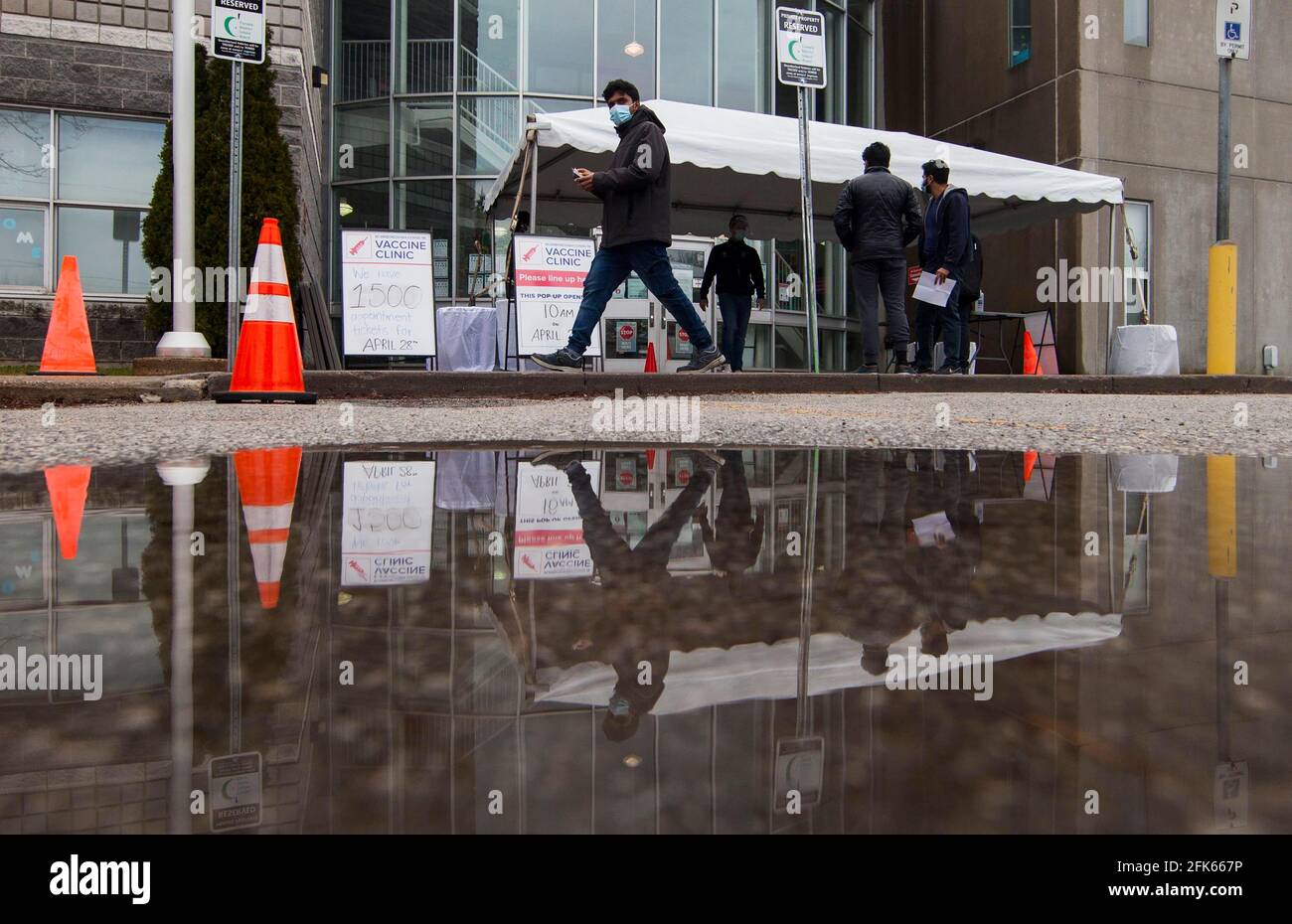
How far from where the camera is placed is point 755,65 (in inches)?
613

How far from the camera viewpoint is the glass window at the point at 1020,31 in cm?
1559

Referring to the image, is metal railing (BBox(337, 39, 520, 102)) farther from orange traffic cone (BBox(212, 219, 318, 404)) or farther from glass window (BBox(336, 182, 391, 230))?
orange traffic cone (BBox(212, 219, 318, 404))

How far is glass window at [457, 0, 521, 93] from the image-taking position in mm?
14773

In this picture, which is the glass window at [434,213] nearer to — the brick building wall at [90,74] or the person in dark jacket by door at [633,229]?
the brick building wall at [90,74]

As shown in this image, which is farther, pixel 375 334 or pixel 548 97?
pixel 548 97

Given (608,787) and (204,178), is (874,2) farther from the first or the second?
(608,787)

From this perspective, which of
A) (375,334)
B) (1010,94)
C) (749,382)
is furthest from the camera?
(1010,94)

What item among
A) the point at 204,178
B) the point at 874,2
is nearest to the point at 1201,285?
the point at 874,2

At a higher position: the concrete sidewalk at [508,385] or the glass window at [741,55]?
the glass window at [741,55]

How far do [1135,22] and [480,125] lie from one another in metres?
9.44

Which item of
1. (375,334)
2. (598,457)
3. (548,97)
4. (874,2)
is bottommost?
(598,457)

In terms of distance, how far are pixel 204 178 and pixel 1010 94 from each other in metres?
11.7

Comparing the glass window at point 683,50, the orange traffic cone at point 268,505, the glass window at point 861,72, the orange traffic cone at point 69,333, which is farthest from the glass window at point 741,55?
the orange traffic cone at point 268,505

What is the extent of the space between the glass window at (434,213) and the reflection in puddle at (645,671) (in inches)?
519
